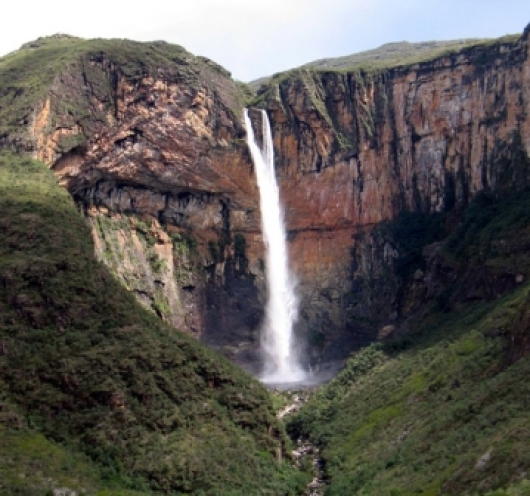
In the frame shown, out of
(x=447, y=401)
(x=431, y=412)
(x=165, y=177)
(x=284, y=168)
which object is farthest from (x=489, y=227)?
(x=165, y=177)

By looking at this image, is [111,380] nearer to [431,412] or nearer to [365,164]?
[431,412]

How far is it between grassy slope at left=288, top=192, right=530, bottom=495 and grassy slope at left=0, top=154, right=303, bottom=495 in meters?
6.67

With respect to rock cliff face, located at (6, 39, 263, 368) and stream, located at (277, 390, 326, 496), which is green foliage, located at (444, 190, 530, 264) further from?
rock cliff face, located at (6, 39, 263, 368)

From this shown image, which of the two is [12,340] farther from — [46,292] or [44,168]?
[44,168]

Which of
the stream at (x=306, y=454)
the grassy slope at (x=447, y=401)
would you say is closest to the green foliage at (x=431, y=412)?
the grassy slope at (x=447, y=401)

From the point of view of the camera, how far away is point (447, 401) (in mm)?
56344

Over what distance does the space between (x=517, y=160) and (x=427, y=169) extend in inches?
473

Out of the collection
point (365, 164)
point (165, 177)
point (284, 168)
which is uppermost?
point (165, 177)

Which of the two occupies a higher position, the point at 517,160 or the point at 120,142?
the point at 120,142

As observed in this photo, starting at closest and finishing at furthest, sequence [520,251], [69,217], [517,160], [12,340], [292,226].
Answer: [12,340] → [69,217] → [520,251] → [517,160] → [292,226]

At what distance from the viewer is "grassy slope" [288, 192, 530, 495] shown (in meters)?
43.7

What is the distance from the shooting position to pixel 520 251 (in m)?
71.6

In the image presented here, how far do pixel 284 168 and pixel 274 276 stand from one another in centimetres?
1220

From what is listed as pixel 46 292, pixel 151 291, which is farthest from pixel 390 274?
pixel 46 292
